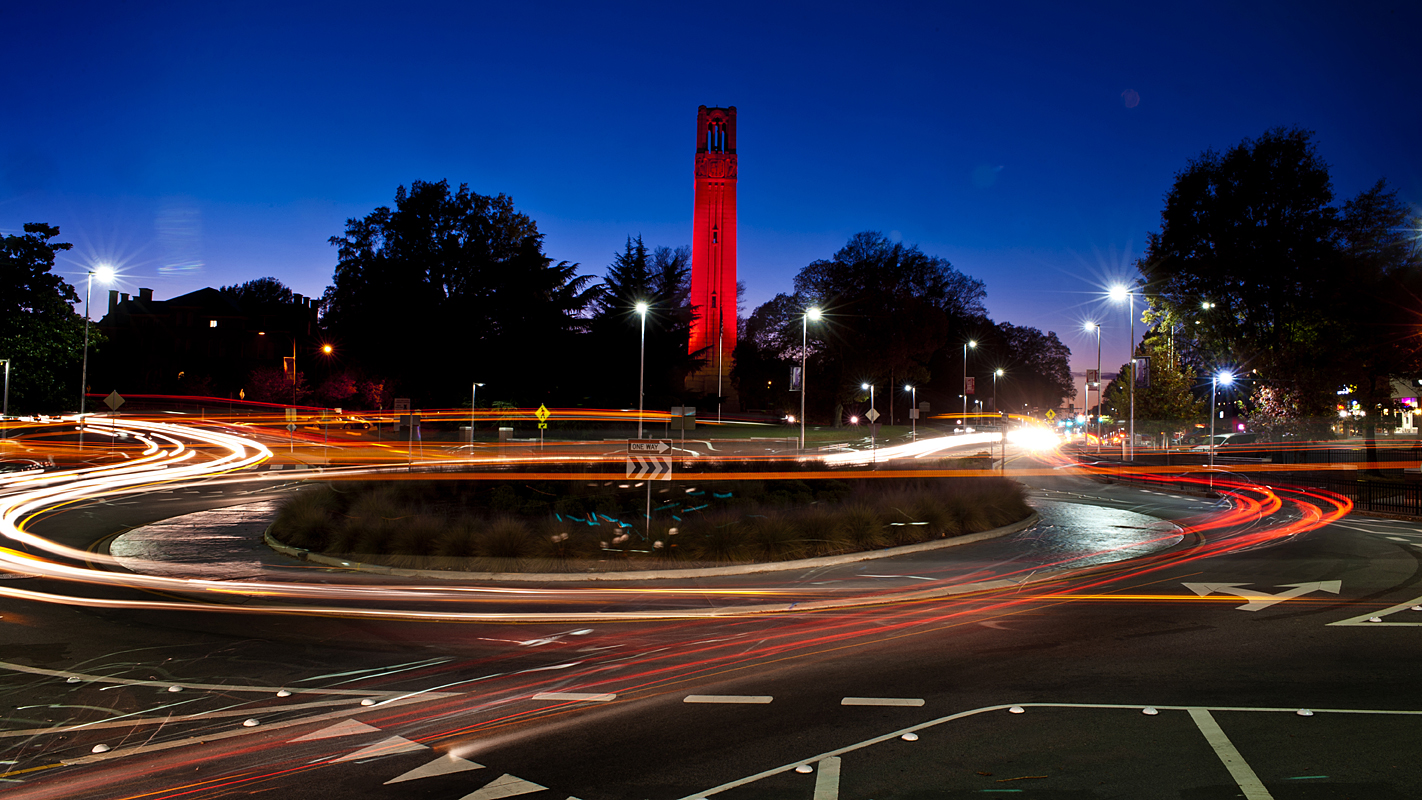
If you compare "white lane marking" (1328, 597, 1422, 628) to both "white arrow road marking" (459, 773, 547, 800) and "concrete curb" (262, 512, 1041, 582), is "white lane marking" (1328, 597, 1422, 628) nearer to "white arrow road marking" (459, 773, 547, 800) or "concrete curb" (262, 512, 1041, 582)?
"concrete curb" (262, 512, 1041, 582)

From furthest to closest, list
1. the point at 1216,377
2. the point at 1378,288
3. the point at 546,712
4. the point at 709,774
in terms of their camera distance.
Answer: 1. the point at 1216,377
2. the point at 1378,288
3. the point at 546,712
4. the point at 709,774

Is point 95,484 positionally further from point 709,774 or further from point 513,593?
point 709,774

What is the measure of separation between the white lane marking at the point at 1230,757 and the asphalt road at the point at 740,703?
2 centimetres

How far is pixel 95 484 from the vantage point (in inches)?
1023

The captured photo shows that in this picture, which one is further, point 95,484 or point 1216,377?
point 1216,377

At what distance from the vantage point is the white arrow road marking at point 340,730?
5.83 meters

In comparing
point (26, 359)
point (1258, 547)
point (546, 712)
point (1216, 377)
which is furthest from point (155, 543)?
point (1216, 377)

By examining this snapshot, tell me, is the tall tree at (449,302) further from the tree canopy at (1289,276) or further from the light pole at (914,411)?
the tree canopy at (1289,276)

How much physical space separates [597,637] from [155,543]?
11.6m

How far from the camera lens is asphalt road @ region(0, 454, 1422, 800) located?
5129mm

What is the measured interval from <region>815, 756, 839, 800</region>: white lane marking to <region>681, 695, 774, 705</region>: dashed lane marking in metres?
1.30

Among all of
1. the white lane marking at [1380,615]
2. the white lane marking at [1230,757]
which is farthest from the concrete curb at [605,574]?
the white lane marking at [1230,757]

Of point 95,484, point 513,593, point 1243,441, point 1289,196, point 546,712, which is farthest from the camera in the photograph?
point 1243,441

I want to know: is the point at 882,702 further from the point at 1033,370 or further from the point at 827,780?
the point at 1033,370
